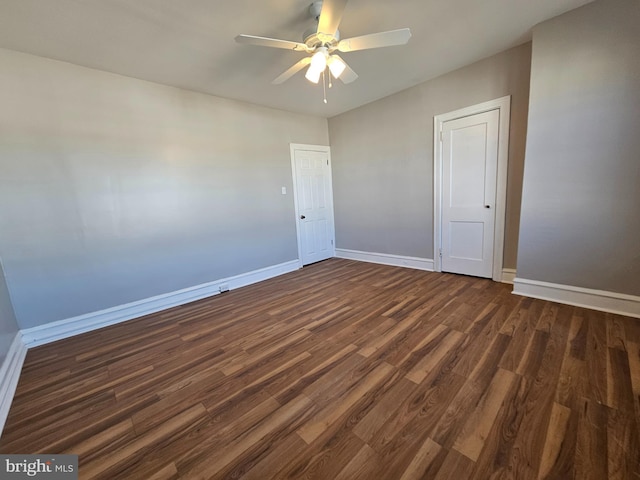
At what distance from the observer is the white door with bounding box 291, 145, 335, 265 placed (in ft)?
15.0

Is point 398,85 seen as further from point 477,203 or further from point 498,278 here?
point 498,278

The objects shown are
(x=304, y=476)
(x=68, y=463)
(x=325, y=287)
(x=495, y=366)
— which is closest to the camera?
(x=304, y=476)

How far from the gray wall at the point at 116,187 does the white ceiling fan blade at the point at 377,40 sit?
2312mm

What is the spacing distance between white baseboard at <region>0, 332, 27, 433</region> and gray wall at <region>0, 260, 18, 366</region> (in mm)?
54

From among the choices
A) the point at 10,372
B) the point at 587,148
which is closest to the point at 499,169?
the point at 587,148

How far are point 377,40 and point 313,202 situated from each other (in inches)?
122

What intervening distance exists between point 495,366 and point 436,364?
0.39 m

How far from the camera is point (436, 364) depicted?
1.80 metres

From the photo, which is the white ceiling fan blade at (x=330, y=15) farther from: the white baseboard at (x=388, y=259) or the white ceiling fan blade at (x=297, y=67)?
the white baseboard at (x=388, y=259)

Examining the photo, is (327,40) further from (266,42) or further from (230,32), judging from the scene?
(230,32)

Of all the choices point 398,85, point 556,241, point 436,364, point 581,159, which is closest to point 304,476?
point 436,364

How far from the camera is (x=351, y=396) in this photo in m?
1.57

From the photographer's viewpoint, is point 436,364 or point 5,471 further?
point 436,364

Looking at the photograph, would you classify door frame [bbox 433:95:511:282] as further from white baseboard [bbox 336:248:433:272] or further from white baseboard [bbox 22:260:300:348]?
white baseboard [bbox 22:260:300:348]
